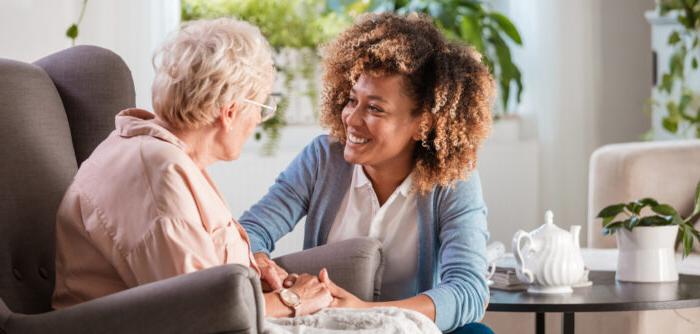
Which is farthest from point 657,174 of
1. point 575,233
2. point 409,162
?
point 409,162

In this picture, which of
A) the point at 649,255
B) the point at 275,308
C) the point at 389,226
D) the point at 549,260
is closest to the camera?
the point at 275,308

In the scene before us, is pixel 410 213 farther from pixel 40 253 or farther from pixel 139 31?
pixel 139 31

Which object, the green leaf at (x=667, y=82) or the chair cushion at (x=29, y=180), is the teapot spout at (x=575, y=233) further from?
the green leaf at (x=667, y=82)

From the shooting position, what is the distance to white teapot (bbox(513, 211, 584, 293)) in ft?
7.91

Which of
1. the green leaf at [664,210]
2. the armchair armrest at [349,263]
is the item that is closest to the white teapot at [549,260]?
the green leaf at [664,210]

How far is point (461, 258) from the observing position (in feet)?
7.11

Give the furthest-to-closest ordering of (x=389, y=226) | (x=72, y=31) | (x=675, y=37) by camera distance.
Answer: (x=675, y=37) < (x=72, y=31) < (x=389, y=226)

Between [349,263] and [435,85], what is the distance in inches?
15.0

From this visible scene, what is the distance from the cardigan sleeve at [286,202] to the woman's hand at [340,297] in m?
0.33

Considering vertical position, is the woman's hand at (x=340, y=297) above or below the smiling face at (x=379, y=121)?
below

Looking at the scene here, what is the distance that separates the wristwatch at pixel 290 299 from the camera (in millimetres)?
1948

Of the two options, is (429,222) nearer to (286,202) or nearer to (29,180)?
(286,202)

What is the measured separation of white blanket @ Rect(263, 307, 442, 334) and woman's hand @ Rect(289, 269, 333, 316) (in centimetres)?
6

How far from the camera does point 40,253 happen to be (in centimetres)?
207
